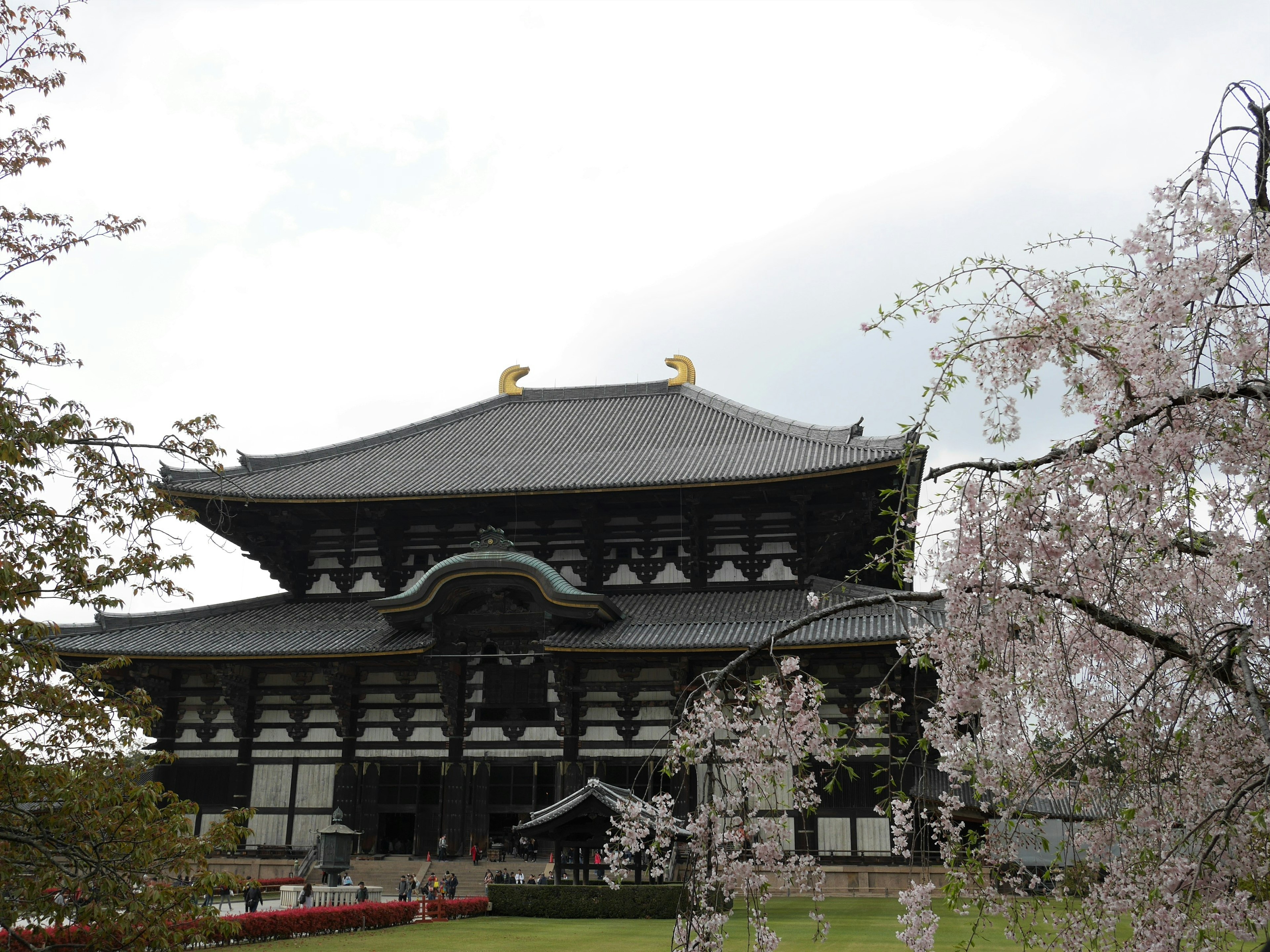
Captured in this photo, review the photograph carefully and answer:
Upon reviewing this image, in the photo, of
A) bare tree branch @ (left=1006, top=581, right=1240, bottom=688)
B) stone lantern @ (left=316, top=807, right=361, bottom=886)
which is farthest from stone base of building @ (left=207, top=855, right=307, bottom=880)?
bare tree branch @ (left=1006, top=581, right=1240, bottom=688)

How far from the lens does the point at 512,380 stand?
125 ft

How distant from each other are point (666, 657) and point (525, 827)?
566cm

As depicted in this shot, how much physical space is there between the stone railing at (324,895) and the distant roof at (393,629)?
220 inches

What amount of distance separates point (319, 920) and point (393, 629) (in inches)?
368

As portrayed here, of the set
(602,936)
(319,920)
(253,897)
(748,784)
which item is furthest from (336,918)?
(748,784)

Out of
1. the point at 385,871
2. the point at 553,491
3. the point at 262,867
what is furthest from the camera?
the point at 553,491

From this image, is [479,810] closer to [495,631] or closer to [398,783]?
[398,783]

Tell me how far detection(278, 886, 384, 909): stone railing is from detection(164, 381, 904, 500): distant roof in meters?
8.94

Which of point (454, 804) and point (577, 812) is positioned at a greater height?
point (577, 812)

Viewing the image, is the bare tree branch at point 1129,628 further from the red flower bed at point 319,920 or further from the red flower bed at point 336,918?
the red flower bed at point 319,920

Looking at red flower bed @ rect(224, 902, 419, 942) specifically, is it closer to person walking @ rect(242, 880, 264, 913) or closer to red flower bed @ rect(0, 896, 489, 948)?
red flower bed @ rect(0, 896, 489, 948)

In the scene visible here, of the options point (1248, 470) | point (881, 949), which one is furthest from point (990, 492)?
point (881, 949)

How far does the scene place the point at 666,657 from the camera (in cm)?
2370

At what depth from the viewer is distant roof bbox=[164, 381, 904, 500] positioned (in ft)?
87.7
